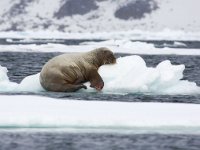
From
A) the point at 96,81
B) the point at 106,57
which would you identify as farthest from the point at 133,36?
the point at 96,81

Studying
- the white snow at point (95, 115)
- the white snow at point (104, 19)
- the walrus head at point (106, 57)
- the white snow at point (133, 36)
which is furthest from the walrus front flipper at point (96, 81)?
the white snow at point (104, 19)

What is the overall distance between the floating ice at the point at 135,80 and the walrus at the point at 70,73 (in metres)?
0.27

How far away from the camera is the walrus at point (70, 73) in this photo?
686 inches

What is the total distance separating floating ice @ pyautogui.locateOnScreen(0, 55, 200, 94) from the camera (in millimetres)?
17531

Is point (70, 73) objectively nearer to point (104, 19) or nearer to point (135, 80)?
point (135, 80)

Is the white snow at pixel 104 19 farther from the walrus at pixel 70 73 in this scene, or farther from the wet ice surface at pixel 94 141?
the wet ice surface at pixel 94 141

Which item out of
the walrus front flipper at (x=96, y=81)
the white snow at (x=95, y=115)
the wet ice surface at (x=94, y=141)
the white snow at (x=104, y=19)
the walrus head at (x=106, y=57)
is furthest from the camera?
the white snow at (x=104, y=19)

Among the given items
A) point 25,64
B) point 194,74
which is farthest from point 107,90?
point 25,64

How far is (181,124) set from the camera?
1223cm

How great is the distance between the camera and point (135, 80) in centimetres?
1758

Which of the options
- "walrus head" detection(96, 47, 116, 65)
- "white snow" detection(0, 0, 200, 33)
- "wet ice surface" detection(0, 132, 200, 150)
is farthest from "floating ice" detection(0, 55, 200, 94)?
"white snow" detection(0, 0, 200, 33)

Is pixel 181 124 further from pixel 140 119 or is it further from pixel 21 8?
pixel 21 8

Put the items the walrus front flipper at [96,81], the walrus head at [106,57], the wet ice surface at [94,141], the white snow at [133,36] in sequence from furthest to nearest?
1. the white snow at [133,36]
2. the walrus head at [106,57]
3. the walrus front flipper at [96,81]
4. the wet ice surface at [94,141]

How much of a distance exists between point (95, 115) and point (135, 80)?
5.04 meters
